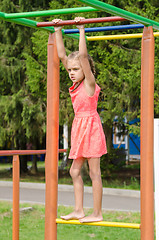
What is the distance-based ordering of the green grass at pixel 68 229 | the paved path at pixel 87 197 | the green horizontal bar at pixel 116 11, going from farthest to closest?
1. the paved path at pixel 87 197
2. the green grass at pixel 68 229
3. the green horizontal bar at pixel 116 11

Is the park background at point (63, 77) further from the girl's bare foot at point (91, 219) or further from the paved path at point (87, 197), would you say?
the girl's bare foot at point (91, 219)

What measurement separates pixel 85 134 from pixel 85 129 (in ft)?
0.13

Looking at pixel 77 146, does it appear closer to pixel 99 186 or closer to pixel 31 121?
pixel 99 186

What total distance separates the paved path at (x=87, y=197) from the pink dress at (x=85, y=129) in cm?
550

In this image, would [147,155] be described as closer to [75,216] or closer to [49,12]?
[75,216]

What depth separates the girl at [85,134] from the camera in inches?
128

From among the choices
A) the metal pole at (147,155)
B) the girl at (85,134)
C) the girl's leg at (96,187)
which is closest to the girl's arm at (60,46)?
the girl at (85,134)

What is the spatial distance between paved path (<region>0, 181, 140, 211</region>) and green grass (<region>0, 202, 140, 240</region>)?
34.6 inches

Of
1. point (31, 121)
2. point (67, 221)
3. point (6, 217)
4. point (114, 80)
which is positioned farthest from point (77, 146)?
point (31, 121)

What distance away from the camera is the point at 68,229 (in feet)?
Answer: 23.8

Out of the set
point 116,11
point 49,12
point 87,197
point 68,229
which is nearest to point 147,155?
point 116,11

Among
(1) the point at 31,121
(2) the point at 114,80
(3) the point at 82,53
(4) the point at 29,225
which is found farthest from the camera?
(1) the point at 31,121

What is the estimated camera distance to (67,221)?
3.27 meters

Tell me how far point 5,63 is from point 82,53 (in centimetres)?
1139
